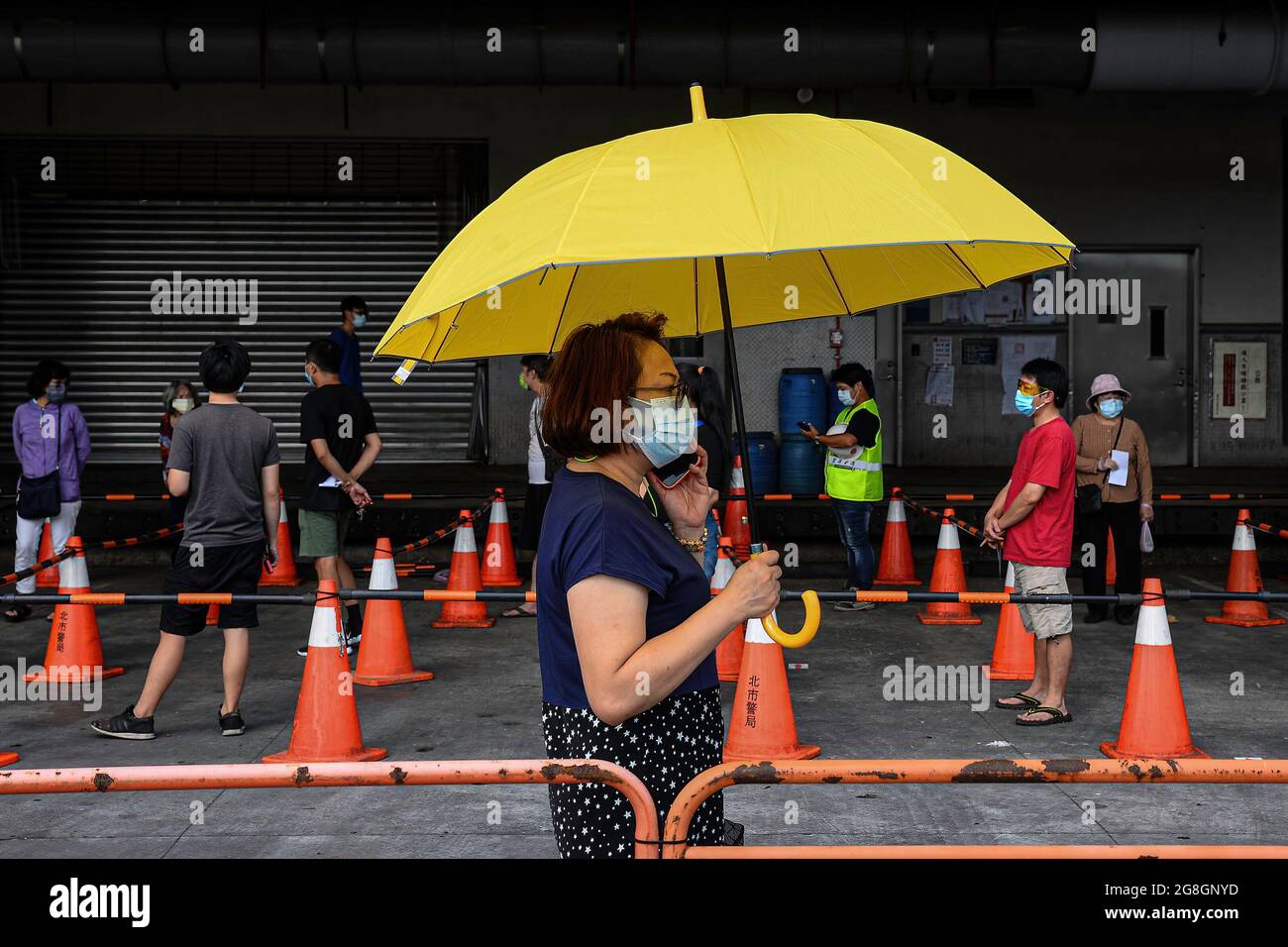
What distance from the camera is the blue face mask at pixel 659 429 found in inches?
102

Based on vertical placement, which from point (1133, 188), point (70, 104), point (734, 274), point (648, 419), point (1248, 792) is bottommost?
point (1248, 792)

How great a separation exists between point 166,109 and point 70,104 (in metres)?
1.13

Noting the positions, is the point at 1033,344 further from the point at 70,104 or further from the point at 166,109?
the point at 70,104

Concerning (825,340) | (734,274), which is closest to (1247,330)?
(825,340)

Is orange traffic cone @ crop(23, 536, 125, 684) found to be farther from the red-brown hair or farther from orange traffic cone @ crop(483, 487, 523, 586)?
the red-brown hair

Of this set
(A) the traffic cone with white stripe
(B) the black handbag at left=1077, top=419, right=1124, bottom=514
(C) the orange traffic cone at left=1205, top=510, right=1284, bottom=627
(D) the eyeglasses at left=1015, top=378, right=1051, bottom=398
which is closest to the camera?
(D) the eyeglasses at left=1015, top=378, right=1051, bottom=398

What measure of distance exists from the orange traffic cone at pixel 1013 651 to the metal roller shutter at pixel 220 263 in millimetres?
9822

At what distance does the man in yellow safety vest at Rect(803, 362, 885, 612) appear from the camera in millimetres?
9227

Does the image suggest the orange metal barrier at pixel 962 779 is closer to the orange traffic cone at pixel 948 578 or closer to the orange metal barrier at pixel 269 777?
the orange metal barrier at pixel 269 777

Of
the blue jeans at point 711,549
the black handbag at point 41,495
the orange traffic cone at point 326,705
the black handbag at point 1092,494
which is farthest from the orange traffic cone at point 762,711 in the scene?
the black handbag at point 41,495

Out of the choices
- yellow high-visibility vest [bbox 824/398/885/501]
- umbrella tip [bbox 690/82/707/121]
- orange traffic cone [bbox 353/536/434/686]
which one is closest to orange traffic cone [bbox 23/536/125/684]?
orange traffic cone [bbox 353/536/434/686]

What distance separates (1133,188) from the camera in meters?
16.6

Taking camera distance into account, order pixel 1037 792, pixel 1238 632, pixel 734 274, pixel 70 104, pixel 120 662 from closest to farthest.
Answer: pixel 734 274
pixel 1037 792
pixel 120 662
pixel 1238 632
pixel 70 104

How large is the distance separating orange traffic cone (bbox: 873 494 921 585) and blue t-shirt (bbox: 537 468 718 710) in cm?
845
